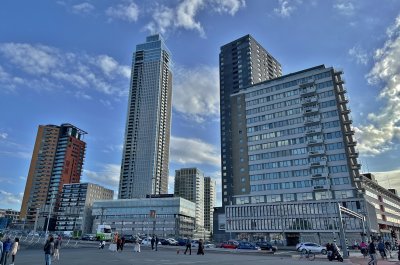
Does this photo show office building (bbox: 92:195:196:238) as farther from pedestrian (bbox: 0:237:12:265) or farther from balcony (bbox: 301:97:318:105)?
pedestrian (bbox: 0:237:12:265)

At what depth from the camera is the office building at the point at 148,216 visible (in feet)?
481

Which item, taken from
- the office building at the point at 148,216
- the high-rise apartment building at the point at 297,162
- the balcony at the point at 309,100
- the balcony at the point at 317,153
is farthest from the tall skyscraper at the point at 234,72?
the balcony at the point at 317,153

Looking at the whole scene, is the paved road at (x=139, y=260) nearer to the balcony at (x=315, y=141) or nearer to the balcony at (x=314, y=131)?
the balcony at (x=315, y=141)

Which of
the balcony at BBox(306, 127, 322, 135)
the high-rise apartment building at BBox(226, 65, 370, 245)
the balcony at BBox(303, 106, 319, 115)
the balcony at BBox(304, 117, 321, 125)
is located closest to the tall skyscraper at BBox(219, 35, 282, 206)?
the high-rise apartment building at BBox(226, 65, 370, 245)

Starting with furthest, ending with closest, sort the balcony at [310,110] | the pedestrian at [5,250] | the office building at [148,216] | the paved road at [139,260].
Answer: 1. the office building at [148,216]
2. the balcony at [310,110]
3. the paved road at [139,260]
4. the pedestrian at [5,250]

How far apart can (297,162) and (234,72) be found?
82.8m

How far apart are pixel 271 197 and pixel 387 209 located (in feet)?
174

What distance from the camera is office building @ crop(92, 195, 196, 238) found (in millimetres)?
146750

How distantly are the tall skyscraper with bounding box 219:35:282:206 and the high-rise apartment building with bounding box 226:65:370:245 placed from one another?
47.3 metres

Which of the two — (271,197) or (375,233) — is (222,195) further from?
(375,233)

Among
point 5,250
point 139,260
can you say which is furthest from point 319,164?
point 5,250

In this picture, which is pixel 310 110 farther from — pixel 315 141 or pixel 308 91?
pixel 315 141

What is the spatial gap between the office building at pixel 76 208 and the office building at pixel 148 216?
82.2ft

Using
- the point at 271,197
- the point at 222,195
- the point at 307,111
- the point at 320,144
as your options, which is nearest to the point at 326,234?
the point at 271,197
